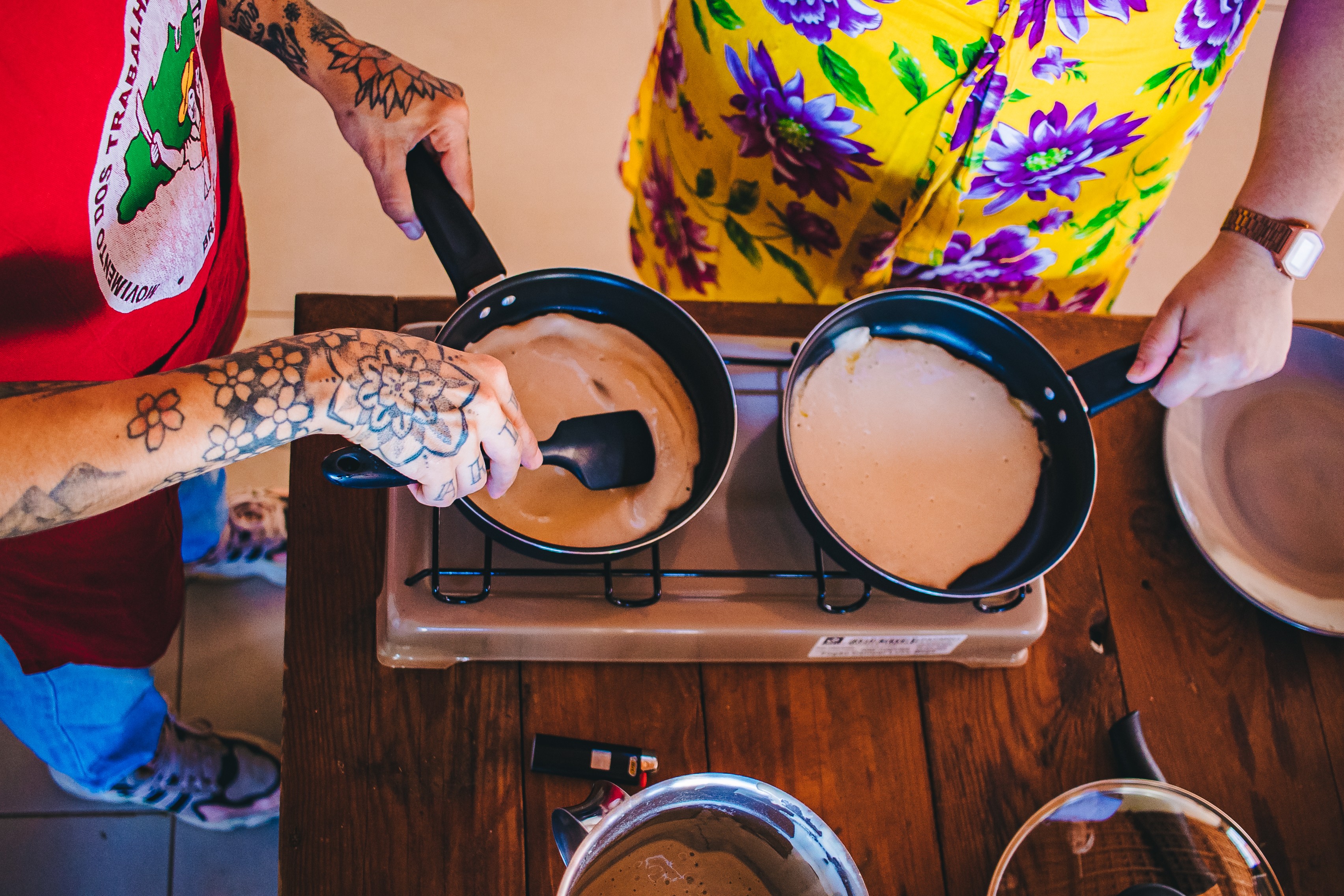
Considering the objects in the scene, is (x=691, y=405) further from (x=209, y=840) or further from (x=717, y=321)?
(x=209, y=840)

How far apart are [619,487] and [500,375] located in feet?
0.54

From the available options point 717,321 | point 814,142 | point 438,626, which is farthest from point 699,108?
point 438,626

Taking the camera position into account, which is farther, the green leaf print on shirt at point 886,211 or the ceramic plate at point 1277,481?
the green leaf print on shirt at point 886,211

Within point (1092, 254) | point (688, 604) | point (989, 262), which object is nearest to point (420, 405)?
point (688, 604)

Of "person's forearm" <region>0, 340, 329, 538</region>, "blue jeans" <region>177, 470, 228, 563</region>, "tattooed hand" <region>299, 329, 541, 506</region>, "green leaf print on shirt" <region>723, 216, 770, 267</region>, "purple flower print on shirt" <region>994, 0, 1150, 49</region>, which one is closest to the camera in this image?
"person's forearm" <region>0, 340, 329, 538</region>

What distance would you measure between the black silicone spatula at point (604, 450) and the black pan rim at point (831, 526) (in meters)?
0.13

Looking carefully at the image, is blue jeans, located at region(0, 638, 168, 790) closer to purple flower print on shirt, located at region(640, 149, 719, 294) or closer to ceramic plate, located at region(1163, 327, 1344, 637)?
→ purple flower print on shirt, located at region(640, 149, 719, 294)

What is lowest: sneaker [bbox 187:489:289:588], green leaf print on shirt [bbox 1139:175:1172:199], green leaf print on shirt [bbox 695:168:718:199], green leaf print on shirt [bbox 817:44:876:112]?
sneaker [bbox 187:489:289:588]

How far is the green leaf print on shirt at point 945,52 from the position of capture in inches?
33.4

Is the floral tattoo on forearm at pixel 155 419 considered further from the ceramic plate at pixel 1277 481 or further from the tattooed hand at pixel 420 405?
the ceramic plate at pixel 1277 481

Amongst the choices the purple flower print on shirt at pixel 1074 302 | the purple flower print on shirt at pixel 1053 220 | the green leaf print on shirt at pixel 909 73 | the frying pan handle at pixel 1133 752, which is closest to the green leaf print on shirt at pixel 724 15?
the green leaf print on shirt at pixel 909 73

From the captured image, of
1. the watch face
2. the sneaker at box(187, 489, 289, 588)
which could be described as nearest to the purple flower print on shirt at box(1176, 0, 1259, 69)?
the watch face

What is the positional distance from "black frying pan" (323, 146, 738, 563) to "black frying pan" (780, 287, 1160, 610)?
76 mm

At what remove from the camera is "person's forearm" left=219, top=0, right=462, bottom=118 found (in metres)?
0.84
